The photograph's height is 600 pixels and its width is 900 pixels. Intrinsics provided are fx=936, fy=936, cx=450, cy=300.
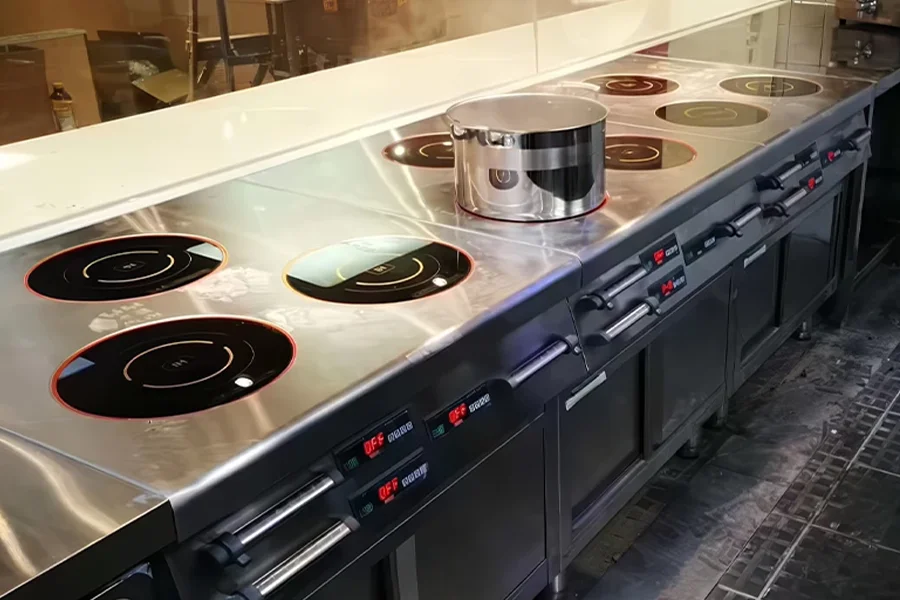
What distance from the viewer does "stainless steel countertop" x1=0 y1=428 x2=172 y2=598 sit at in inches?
29.7

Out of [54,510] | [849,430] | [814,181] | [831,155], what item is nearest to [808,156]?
[814,181]

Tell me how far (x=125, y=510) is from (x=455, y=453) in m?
0.49

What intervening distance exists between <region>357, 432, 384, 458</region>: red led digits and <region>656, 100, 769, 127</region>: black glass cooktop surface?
1288 mm

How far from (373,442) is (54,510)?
361 millimetres

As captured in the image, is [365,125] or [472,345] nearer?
[472,345]

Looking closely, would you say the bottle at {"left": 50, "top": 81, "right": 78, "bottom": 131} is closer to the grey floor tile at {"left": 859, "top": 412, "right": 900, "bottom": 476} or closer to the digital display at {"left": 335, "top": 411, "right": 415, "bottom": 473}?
the digital display at {"left": 335, "top": 411, "right": 415, "bottom": 473}

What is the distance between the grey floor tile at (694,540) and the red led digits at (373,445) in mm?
890

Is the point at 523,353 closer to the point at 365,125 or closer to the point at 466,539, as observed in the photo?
the point at 466,539

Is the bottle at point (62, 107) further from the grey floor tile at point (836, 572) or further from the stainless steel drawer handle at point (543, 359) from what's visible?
the grey floor tile at point (836, 572)

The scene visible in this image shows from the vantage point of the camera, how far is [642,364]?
68.1 inches

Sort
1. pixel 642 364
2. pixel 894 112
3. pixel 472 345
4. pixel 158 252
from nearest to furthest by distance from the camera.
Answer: pixel 472 345 < pixel 158 252 < pixel 642 364 < pixel 894 112

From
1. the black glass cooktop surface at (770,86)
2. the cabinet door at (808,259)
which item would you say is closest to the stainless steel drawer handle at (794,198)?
the cabinet door at (808,259)

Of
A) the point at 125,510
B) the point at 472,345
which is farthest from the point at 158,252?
the point at 125,510

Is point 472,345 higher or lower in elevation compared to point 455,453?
higher
